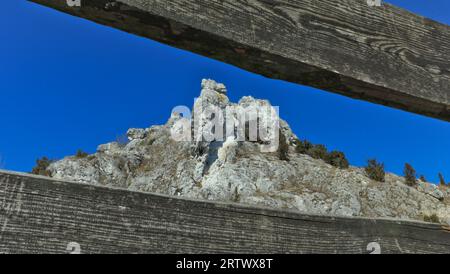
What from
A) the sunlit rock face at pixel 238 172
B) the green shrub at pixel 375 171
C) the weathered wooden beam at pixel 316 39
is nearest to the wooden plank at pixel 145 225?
the weathered wooden beam at pixel 316 39

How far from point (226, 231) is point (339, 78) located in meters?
0.80

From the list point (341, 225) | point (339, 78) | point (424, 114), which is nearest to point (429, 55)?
point (424, 114)

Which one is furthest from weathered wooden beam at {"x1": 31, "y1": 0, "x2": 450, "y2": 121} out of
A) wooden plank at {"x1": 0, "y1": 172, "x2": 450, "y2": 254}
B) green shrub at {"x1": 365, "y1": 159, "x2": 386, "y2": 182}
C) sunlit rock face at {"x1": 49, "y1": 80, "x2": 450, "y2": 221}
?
green shrub at {"x1": 365, "y1": 159, "x2": 386, "y2": 182}

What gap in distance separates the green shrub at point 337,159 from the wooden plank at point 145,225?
43.4 meters

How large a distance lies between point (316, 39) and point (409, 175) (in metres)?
46.2

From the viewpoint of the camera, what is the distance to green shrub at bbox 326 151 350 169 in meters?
43.9

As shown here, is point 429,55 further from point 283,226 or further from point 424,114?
point 283,226

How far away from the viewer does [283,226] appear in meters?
1.87

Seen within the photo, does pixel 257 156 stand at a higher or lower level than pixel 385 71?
higher

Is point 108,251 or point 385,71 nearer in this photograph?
point 108,251

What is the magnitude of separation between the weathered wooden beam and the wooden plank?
601 millimetres

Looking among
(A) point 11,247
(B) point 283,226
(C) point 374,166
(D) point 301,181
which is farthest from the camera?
(C) point 374,166

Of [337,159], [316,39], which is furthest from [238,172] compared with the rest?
[316,39]

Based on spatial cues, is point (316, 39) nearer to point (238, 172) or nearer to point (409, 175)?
point (238, 172)
